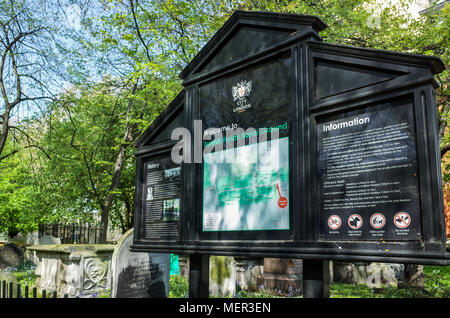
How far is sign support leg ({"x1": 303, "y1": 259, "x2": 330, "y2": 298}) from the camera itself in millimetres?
3412

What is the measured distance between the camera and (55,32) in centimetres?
893

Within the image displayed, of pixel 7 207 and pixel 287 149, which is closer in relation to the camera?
pixel 287 149

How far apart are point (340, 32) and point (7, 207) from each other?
19.3m

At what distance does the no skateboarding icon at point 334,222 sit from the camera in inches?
128

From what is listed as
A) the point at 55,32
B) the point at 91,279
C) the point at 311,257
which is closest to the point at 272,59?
the point at 311,257

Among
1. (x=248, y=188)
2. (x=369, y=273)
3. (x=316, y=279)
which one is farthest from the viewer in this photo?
(x=369, y=273)

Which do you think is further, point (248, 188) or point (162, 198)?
point (162, 198)

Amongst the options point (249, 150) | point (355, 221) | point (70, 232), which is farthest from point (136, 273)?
point (70, 232)

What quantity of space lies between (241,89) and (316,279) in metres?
2.21

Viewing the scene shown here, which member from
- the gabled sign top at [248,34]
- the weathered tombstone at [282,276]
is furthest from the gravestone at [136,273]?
the gabled sign top at [248,34]

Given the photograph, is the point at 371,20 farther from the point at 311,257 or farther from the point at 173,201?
the point at 311,257

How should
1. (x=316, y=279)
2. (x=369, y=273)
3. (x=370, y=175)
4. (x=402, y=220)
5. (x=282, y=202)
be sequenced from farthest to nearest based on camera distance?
(x=369, y=273) → (x=282, y=202) → (x=316, y=279) → (x=370, y=175) → (x=402, y=220)

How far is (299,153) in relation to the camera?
3588 millimetres

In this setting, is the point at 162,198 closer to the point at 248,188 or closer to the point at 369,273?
the point at 248,188
